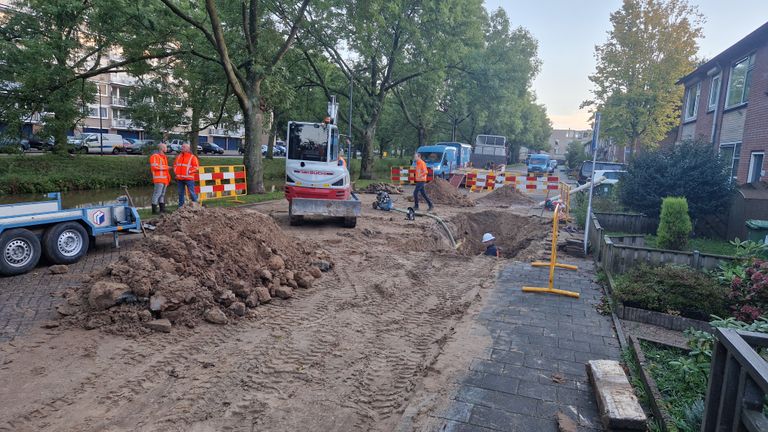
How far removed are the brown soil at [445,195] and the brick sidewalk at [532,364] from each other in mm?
11624

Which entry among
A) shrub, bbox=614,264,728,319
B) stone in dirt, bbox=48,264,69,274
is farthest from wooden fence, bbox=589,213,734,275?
stone in dirt, bbox=48,264,69,274

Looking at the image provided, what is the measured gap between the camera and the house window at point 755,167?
587 inches

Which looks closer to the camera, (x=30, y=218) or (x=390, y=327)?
(x=390, y=327)

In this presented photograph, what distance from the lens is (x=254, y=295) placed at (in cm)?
638

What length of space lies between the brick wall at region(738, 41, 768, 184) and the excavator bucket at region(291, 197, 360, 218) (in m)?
12.7

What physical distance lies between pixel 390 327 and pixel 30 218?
19.0 feet

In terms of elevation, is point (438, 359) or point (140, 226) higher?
point (140, 226)

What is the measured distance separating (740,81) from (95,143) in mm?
42348

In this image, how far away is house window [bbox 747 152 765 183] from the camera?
1492 centimetres

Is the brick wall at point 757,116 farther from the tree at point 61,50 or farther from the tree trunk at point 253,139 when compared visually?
the tree at point 61,50

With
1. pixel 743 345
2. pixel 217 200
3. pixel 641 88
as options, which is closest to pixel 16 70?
pixel 217 200

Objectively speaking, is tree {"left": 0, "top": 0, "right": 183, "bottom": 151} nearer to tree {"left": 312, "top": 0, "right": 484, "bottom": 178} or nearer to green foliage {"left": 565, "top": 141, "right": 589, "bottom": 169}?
tree {"left": 312, "top": 0, "right": 484, "bottom": 178}

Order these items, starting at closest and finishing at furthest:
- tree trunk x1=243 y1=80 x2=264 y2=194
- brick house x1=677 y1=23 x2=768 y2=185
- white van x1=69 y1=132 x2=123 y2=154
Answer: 1. brick house x1=677 y1=23 x2=768 y2=185
2. tree trunk x1=243 y1=80 x2=264 y2=194
3. white van x1=69 y1=132 x2=123 y2=154

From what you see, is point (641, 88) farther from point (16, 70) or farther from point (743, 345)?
point (16, 70)
